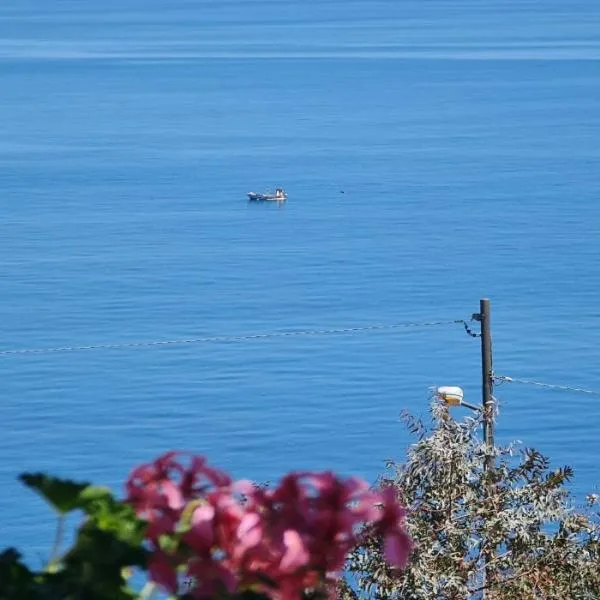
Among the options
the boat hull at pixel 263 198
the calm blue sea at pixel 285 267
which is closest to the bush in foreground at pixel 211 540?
the calm blue sea at pixel 285 267

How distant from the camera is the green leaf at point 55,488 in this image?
7.93 ft

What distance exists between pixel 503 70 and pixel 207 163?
51623mm

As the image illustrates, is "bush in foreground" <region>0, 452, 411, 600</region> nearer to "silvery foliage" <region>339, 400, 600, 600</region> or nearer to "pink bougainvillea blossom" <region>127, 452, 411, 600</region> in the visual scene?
"pink bougainvillea blossom" <region>127, 452, 411, 600</region>

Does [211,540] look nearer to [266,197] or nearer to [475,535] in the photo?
[475,535]

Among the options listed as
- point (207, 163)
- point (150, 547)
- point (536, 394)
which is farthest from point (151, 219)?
point (150, 547)

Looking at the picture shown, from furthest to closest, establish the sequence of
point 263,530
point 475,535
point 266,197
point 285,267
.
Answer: point 266,197, point 285,267, point 475,535, point 263,530

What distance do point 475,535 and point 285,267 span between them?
1792 inches

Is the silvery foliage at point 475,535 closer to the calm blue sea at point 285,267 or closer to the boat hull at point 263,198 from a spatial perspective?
the calm blue sea at point 285,267

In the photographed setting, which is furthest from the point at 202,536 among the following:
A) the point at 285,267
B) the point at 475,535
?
the point at 285,267

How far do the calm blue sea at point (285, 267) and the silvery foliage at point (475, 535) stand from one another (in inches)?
875

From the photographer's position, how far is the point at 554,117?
303 feet

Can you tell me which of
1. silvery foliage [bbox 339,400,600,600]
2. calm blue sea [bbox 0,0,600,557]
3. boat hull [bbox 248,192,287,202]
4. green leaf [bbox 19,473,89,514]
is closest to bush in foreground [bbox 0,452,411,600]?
green leaf [bbox 19,473,89,514]

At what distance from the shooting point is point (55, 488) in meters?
2.43

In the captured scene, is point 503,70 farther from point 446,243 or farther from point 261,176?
point 446,243
